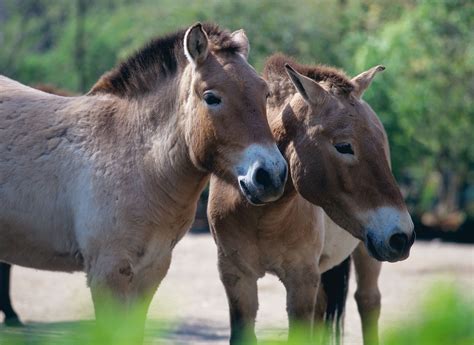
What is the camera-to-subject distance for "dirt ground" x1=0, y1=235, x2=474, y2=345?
27.0 ft

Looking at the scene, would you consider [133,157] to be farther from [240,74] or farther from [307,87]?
[307,87]

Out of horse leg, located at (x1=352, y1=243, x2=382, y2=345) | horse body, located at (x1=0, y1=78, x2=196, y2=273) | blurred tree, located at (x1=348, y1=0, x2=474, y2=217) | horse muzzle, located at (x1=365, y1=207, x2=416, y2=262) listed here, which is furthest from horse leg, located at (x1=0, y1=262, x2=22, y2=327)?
blurred tree, located at (x1=348, y1=0, x2=474, y2=217)

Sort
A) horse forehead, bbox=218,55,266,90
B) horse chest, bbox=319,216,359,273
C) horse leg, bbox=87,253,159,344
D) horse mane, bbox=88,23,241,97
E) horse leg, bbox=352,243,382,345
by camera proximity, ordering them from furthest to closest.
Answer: horse leg, bbox=352,243,382,345
horse chest, bbox=319,216,359,273
horse mane, bbox=88,23,241,97
horse forehead, bbox=218,55,266,90
horse leg, bbox=87,253,159,344

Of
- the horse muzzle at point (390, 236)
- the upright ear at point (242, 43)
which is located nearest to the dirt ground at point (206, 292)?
the horse muzzle at point (390, 236)

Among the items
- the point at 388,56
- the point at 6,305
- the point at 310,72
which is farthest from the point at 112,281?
the point at 388,56

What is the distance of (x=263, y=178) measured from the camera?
4309mm

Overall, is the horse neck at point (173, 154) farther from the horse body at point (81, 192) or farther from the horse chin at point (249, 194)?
the horse chin at point (249, 194)

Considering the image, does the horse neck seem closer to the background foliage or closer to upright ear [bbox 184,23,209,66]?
upright ear [bbox 184,23,209,66]

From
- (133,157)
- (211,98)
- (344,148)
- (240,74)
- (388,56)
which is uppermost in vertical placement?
(388,56)

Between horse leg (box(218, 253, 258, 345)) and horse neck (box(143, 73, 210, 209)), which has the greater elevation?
horse neck (box(143, 73, 210, 209))

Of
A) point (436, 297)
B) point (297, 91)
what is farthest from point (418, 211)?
point (436, 297)

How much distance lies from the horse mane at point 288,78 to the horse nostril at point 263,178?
3.64 feet

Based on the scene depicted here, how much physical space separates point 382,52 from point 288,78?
13.1 metres

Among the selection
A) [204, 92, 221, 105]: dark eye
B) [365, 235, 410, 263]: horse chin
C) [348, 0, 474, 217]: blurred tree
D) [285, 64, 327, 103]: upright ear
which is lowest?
[365, 235, 410, 263]: horse chin
